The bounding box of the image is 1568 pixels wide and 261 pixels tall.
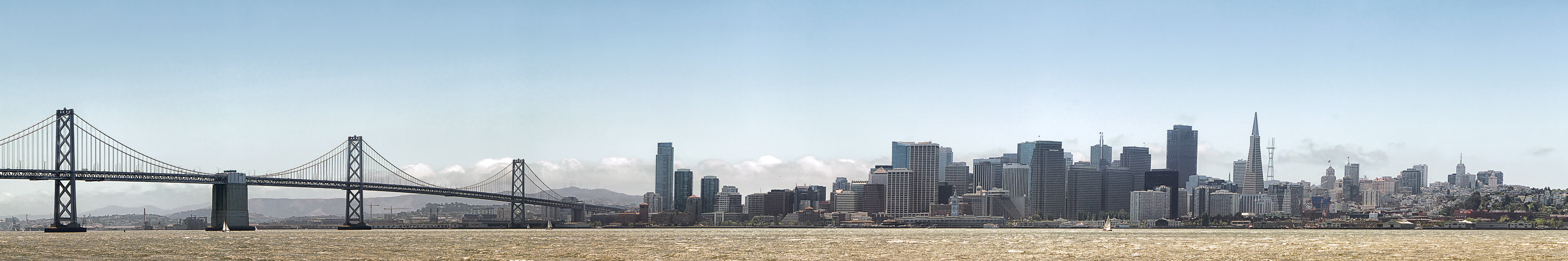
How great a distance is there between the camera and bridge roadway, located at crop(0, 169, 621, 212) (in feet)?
348

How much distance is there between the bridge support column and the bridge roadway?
2.28ft

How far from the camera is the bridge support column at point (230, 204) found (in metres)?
123

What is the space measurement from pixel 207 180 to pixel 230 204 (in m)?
3.07

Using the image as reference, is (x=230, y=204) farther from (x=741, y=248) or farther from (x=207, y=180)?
(x=741, y=248)

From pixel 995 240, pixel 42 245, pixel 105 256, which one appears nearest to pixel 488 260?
pixel 105 256

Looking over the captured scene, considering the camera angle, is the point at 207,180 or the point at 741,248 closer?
the point at 741,248

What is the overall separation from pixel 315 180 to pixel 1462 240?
319ft

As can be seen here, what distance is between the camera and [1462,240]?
10756cm

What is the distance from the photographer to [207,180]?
4779 inches

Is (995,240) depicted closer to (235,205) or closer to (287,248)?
(287,248)

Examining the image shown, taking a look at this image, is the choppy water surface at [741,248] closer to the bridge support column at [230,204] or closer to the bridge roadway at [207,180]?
the bridge roadway at [207,180]

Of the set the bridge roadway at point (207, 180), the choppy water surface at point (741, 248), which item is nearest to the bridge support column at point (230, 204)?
Result: the bridge roadway at point (207, 180)

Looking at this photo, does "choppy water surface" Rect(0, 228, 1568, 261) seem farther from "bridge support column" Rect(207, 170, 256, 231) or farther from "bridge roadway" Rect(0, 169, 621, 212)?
"bridge support column" Rect(207, 170, 256, 231)

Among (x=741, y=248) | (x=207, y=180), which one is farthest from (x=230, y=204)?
Answer: (x=741, y=248)
